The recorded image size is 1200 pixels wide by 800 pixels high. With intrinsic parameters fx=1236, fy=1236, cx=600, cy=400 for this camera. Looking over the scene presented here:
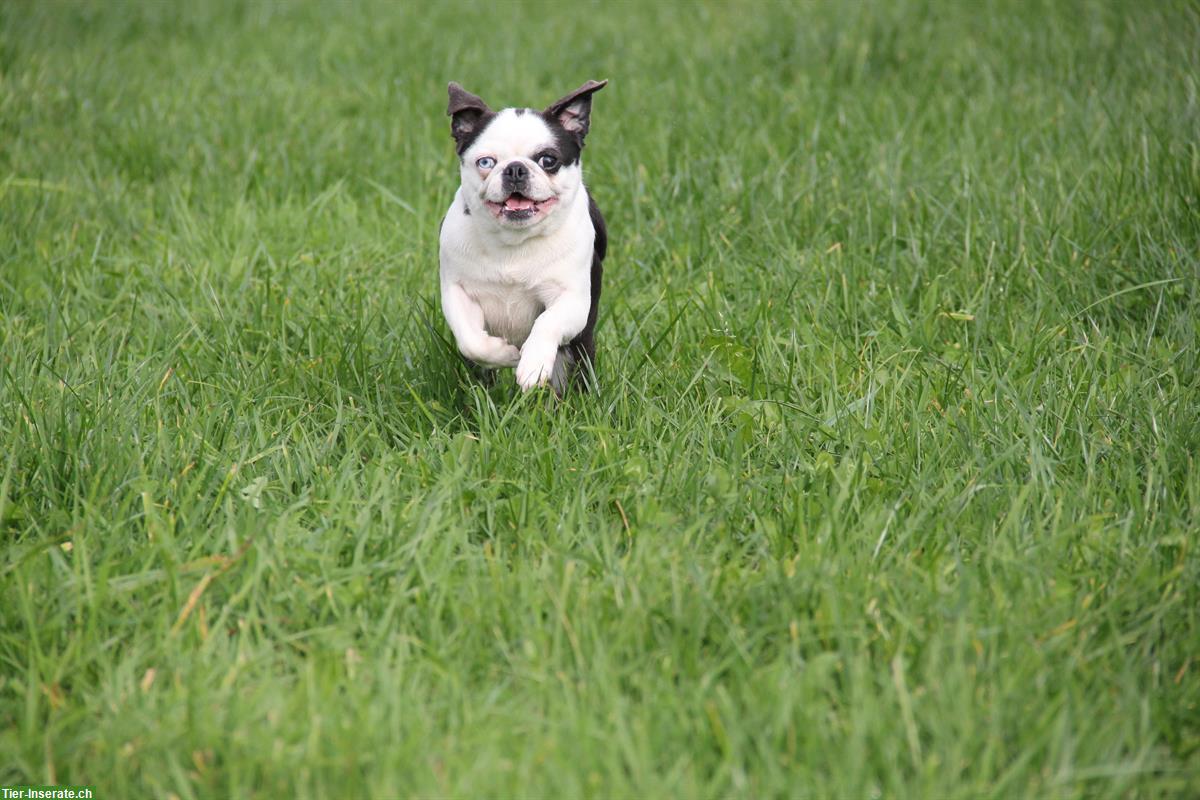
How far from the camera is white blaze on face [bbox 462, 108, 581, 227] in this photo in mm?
3518

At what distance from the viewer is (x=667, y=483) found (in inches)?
133

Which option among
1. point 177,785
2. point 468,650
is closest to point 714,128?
point 468,650

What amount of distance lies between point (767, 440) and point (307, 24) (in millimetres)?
6422

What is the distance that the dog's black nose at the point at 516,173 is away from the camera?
137 inches

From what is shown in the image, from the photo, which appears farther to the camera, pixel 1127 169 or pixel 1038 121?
pixel 1038 121

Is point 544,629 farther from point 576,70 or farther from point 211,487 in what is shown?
point 576,70

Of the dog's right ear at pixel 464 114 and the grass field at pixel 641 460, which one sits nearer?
the grass field at pixel 641 460

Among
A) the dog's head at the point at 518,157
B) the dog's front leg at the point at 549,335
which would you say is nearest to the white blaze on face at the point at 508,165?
the dog's head at the point at 518,157

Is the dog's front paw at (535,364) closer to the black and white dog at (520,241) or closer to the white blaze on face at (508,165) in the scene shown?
the black and white dog at (520,241)

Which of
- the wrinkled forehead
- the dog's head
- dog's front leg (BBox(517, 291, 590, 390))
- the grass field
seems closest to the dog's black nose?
the dog's head

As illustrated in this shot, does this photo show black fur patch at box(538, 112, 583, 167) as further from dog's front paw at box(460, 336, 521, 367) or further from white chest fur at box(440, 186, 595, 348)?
dog's front paw at box(460, 336, 521, 367)

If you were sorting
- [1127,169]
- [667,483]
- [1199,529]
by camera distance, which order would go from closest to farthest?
1. [1199,529]
2. [667,483]
3. [1127,169]

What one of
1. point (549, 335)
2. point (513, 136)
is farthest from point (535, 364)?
point (513, 136)

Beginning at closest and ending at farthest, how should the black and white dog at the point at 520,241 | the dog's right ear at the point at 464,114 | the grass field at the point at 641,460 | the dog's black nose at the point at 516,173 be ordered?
1. the grass field at the point at 641,460
2. the dog's black nose at the point at 516,173
3. the black and white dog at the point at 520,241
4. the dog's right ear at the point at 464,114
